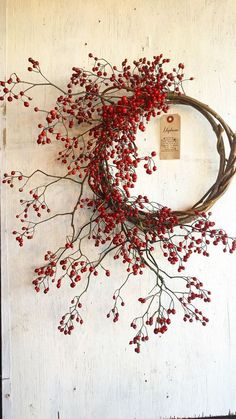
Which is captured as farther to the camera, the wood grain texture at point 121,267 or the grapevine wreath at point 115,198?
the wood grain texture at point 121,267

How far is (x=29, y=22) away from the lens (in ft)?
4.16

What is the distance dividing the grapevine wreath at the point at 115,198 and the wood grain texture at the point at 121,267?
0.04 m

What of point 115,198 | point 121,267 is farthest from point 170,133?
point 121,267

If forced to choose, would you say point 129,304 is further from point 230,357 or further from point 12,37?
point 12,37

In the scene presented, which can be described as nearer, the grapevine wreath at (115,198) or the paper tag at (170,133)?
the grapevine wreath at (115,198)

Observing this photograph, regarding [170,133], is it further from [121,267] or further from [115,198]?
[121,267]

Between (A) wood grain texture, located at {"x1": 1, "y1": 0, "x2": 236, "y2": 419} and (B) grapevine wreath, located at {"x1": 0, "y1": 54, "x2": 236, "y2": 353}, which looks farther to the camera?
(A) wood grain texture, located at {"x1": 1, "y1": 0, "x2": 236, "y2": 419}

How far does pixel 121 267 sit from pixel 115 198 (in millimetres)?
293

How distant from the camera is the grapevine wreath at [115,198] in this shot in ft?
3.81

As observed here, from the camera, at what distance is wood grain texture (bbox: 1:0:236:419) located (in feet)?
4.17

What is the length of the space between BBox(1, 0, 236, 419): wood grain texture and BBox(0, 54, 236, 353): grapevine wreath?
0.04m

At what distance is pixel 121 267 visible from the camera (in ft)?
4.25

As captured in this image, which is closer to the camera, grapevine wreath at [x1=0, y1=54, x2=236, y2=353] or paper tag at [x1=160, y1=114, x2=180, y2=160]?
grapevine wreath at [x1=0, y1=54, x2=236, y2=353]

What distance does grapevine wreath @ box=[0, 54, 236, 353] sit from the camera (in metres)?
1.16
